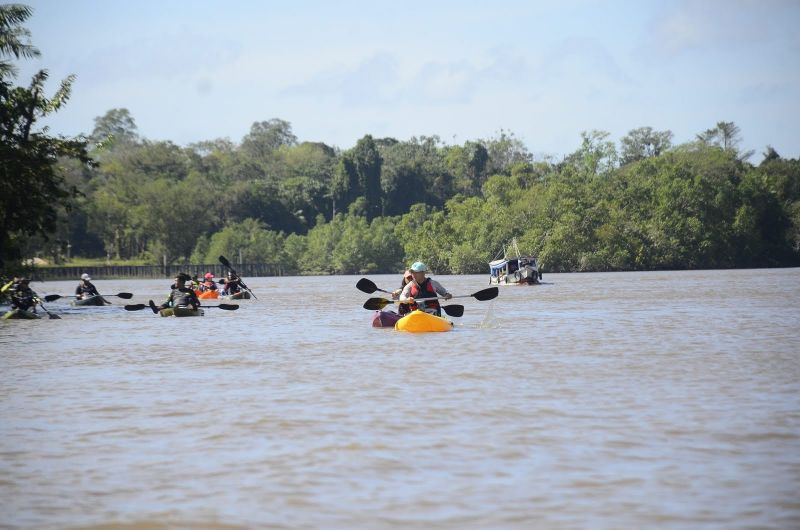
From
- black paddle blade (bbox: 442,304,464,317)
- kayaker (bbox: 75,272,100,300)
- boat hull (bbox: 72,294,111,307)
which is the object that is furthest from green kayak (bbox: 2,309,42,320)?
black paddle blade (bbox: 442,304,464,317)

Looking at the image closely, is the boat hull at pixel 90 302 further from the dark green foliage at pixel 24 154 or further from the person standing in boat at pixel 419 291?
the person standing in boat at pixel 419 291

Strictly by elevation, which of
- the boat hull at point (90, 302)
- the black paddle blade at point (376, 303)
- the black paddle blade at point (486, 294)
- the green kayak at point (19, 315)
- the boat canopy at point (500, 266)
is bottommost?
the green kayak at point (19, 315)

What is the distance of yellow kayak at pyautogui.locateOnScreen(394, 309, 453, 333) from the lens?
2667 centimetres

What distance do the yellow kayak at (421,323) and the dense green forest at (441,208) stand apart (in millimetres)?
68573

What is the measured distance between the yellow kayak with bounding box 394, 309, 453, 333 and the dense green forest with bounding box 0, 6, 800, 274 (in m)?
68.6

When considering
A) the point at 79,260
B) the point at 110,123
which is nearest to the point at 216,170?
the point at 79,260

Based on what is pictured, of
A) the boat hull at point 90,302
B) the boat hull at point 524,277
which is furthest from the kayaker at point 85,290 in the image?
the boat hull at point 524,277

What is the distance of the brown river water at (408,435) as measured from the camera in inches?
353

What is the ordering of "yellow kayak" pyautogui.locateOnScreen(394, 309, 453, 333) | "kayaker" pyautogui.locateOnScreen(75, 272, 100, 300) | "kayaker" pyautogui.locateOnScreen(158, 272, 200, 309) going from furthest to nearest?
"kayaker" pyautogui.locateOnScreen(75, 272, 100, 300)
"kayaker" pyautogui.locateOnScreen(158, 272, 200, 309)
"yellow kayak" pyautogui.locateOnScreen(394, 309, 453, 333)

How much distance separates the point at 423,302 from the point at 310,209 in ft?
373

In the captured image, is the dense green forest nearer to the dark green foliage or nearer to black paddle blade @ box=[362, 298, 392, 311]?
the dark green foliage

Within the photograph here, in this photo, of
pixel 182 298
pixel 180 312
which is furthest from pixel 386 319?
pixel 182 298

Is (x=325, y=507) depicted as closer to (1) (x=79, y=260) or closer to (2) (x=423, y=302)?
(2) (x=423, y=302)

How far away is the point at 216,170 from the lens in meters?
153
